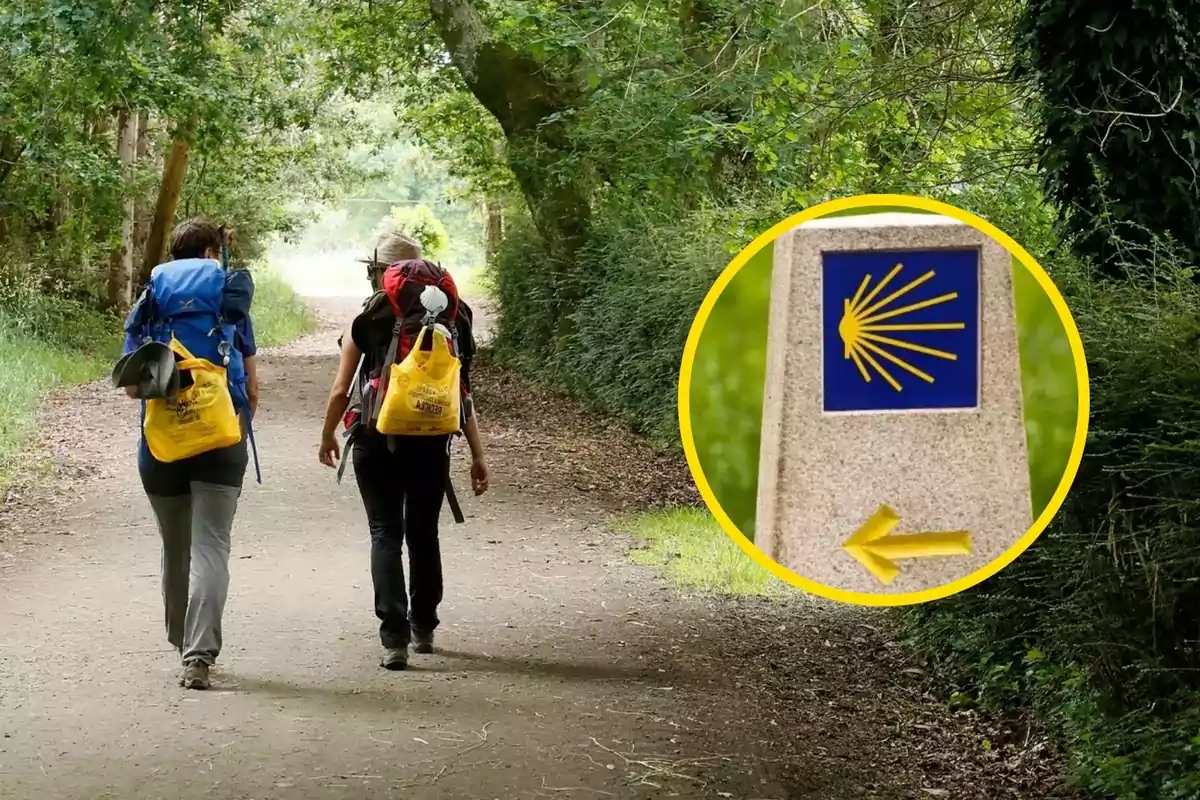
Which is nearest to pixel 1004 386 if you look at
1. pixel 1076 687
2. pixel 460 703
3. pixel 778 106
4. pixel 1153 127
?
pixel 1076 687

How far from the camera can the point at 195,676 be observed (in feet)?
22.8

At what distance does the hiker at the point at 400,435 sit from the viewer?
6.94m

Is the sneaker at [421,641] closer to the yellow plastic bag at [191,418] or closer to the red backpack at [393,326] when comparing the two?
the red backpack at [393,326]

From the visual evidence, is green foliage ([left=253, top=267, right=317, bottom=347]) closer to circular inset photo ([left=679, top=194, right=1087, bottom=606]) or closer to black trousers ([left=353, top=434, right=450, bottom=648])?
black trousers ([left=353, top=434, right=450, bottom=648])

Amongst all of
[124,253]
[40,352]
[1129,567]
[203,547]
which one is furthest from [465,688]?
[124,253]

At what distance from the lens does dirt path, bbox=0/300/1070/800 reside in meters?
5.80

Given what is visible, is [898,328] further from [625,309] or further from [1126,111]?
[625,309]

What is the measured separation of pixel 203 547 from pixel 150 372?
87 centimetres

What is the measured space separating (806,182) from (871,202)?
1296 centimetres

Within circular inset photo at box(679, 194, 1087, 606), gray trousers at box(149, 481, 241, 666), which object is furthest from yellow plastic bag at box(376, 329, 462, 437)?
circular inset photo at box(679, 194, 1087, 606)

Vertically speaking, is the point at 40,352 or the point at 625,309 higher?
the point at 625,309

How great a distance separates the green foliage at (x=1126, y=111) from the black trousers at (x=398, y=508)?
336cm

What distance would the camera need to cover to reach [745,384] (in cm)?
250

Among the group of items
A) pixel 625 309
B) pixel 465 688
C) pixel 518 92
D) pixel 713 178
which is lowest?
pixel 465 688
